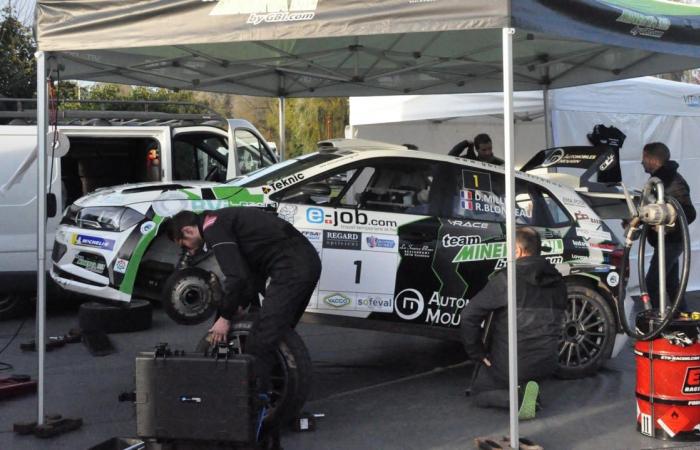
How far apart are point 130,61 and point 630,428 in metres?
5.67

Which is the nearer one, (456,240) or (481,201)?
(456,240)

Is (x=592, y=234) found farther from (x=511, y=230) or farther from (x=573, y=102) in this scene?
(x=573, y=102)

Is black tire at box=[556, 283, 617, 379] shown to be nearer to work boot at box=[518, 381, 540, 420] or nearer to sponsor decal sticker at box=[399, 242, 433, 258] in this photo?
work boot at box=[518, 381, 540, 420]

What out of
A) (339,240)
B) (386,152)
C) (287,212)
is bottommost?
(339,240)

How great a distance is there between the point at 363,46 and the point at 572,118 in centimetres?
352

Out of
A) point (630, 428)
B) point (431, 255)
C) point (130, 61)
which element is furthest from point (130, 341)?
point (630, 428)

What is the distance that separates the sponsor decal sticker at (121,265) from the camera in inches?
285

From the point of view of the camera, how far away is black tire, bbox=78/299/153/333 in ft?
29.2

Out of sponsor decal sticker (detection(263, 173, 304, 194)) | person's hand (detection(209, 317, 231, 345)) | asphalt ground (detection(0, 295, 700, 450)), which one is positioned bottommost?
asphalt ground (detection(0, 295, 700, 450))

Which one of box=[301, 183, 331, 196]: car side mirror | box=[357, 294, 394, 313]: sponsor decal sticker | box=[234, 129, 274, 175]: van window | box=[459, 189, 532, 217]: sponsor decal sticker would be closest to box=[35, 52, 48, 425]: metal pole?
box=[301, 183, 331, 196]: car side mirror

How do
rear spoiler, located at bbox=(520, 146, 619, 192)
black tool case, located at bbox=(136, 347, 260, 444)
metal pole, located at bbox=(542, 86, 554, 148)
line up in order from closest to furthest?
black tool case, located at bbox=(136, 347, 260, 444) → rear spoiler, located at bbox=(520, 146, 619, 192) → metal pole, located at bbox=(542, 86, 554, 148)

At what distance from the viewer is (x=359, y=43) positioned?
28.2 feet

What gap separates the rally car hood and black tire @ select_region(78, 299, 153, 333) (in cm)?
142

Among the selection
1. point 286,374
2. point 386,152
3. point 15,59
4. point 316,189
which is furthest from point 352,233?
point 15,59
